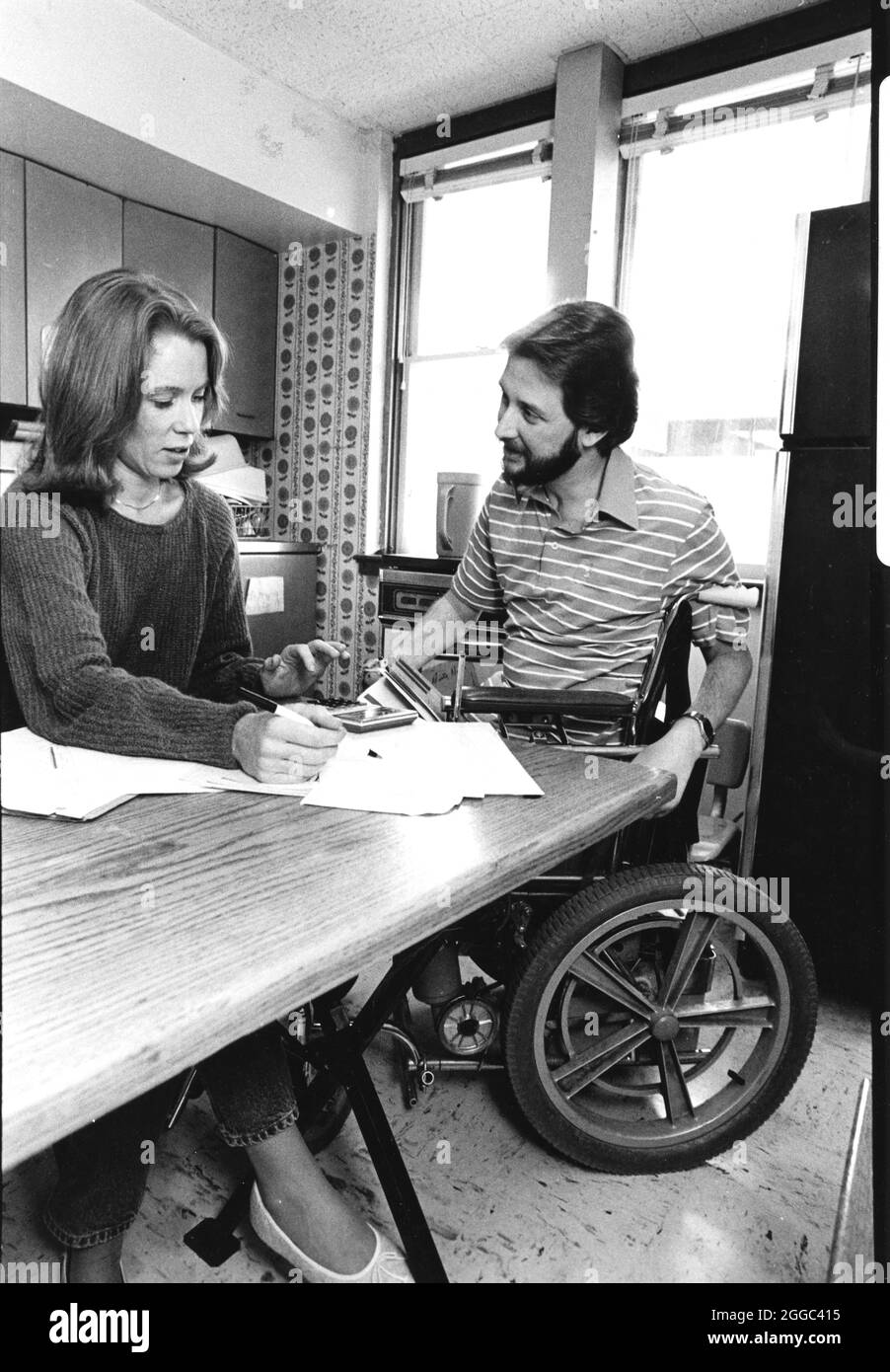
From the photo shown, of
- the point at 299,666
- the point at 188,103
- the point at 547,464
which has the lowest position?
the point at 299,666

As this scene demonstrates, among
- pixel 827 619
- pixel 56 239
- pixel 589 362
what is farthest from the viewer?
pixel 56 239

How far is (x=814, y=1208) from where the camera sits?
1.45 metres

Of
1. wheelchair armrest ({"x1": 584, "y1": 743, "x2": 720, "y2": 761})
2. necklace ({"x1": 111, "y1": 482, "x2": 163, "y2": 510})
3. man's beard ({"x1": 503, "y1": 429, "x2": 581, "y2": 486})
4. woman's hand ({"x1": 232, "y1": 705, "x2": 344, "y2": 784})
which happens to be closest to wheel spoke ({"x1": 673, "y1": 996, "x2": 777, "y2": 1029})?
wheelchair armrest ({"x1": 584, "y1": 743, "x2": 720, "y2": 761})

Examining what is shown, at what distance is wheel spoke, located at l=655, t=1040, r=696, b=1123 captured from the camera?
146 cm

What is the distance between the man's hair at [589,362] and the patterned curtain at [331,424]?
2.54 meters

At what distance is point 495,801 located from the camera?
3.45 feet

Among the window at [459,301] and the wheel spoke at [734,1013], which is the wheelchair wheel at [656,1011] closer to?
the wheel spoke at [734,1013]

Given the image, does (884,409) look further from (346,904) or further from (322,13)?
(322,13)

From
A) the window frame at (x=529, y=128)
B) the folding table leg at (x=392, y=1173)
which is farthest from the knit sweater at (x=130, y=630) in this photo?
the window frame at (x=529, y=128)

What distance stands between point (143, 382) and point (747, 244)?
2728 mm

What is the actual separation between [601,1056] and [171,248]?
379 cm

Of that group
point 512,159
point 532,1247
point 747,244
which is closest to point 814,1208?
point 532,1247

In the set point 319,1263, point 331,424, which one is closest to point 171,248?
point 331,424

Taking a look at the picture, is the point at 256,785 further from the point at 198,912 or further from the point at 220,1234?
the point at 220,1234
